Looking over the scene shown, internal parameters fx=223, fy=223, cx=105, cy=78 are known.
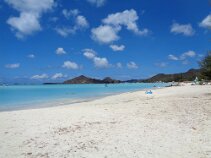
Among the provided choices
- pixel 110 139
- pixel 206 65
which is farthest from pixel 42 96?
pixel 110 139

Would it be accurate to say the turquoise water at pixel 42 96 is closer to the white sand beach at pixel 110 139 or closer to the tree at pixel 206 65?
the white sand beach at pixel 110 139

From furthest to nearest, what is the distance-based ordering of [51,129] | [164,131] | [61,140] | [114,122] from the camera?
[114,122] < [51,129] < [164,131] < [61,140]

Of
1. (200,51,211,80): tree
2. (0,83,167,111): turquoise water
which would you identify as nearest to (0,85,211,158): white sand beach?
(0,83,167,111): turquoise water

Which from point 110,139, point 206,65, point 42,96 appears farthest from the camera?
point 42,96

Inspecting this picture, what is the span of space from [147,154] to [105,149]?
1.03m

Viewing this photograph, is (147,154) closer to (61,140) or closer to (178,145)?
(178,145)

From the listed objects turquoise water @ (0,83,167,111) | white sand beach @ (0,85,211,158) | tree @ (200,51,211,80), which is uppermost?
tree @ (200,51,211,80)

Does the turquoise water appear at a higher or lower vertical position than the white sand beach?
higher

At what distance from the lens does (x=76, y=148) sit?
5.55 metres

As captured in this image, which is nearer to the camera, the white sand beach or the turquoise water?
the white sand beach

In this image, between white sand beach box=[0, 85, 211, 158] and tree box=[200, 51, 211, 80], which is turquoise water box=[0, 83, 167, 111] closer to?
white sand beach box=[0, 85, 211, 158]

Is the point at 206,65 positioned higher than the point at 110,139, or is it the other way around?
the point at 206,65

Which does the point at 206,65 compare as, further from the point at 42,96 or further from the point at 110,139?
the point at 42,96

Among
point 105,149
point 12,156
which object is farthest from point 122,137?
point 12,156
